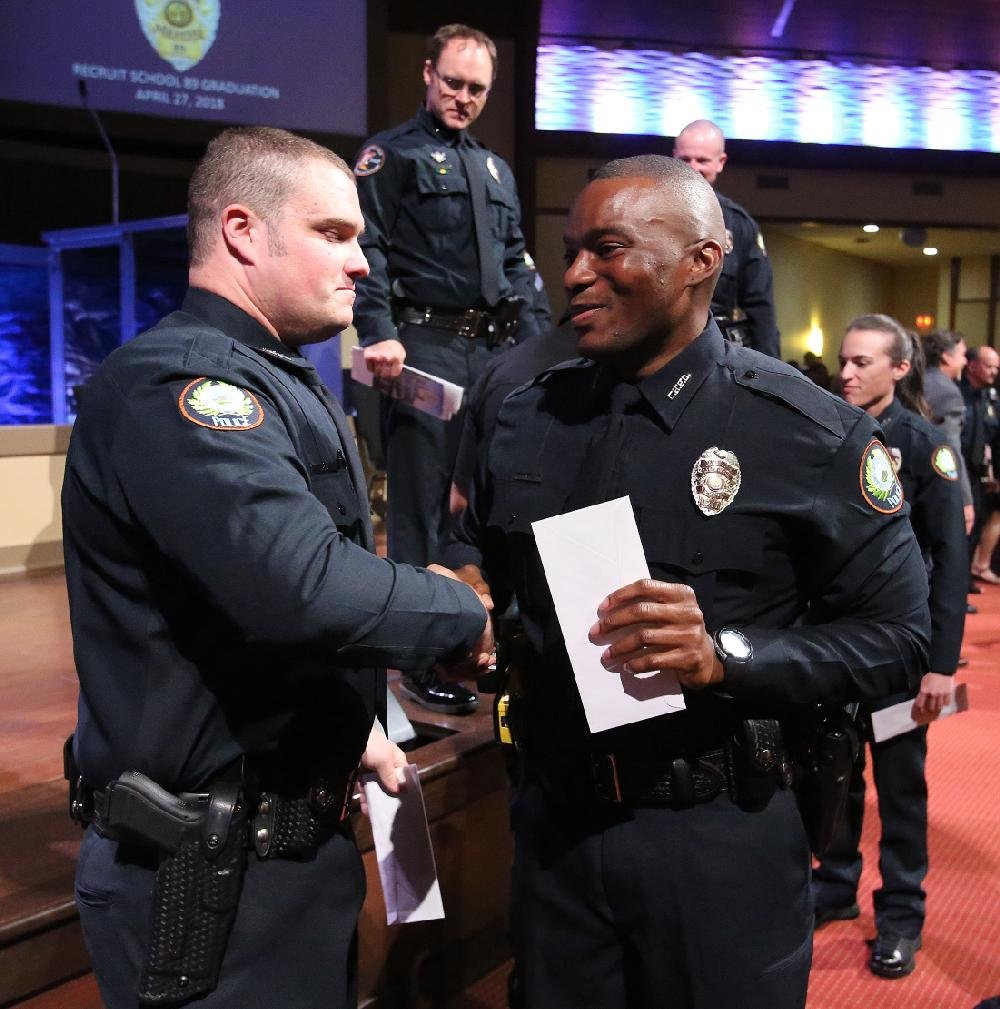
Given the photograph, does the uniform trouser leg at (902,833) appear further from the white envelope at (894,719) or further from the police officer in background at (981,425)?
the police officer in background at (981,425)

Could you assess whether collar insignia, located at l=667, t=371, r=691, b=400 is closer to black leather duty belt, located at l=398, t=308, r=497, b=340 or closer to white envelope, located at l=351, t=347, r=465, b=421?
white envelope, located at l=351, t=347, r=465, b=421

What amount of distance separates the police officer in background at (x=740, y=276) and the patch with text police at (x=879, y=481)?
2083 millimetres

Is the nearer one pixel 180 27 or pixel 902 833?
pixel 902 833

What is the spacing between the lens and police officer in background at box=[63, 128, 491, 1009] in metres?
1.13

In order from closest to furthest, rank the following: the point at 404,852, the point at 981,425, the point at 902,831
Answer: the point at 404,852 → the point at 902,831 → the point at 981,425

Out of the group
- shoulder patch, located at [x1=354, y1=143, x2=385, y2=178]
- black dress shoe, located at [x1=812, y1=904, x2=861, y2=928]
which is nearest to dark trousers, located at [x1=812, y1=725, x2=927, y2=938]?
black dress shoe, located at [x1=812, y1=904, x2=861, y2=928]

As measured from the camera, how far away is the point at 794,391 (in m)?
1.43

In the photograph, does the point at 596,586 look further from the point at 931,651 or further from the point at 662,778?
the point at 931,651

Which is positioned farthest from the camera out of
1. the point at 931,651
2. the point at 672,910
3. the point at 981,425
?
the point at 981,425

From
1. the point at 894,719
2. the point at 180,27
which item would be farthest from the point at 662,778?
the point at 180,27

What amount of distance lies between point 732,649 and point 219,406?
25.8 inches

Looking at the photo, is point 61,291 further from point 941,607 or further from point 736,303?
point 941,607

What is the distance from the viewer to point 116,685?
1.23 meters

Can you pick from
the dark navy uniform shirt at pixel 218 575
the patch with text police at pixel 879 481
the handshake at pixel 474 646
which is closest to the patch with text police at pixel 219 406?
the dark navy uniform shirt at pixel 218 575
